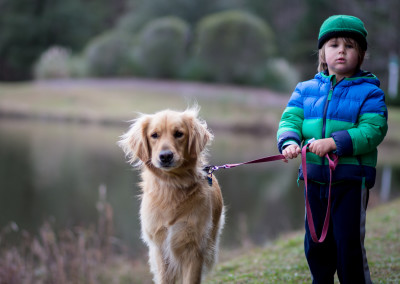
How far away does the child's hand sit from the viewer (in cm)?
285

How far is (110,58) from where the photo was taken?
31094mm

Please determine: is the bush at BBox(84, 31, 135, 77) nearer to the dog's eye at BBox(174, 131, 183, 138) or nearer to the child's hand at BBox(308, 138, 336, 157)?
the dog's eye at BBox(174, 131, 183, 138)

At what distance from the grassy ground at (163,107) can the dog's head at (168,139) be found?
6.00ft

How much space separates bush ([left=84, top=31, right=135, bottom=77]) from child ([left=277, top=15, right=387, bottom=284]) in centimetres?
2897

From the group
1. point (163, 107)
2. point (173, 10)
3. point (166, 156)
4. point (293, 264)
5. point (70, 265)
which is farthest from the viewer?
point (173, 10)

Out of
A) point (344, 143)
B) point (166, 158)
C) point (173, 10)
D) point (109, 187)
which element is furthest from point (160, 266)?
point (173, 10)

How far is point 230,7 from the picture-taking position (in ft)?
123

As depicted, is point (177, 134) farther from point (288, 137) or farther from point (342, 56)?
point (342, 56)

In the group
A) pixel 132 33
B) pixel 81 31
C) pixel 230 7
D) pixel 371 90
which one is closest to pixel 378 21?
pixel 230 7

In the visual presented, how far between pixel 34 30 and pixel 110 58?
11.0 meters

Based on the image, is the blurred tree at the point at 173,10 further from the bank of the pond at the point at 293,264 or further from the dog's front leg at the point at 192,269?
the dog's front leg at the point at 192,269

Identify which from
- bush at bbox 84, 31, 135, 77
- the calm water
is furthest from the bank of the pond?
bush at bbox 84, 31, 135, 77

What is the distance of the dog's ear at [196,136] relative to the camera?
351 cm

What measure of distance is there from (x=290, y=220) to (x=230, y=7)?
99.2 ft
